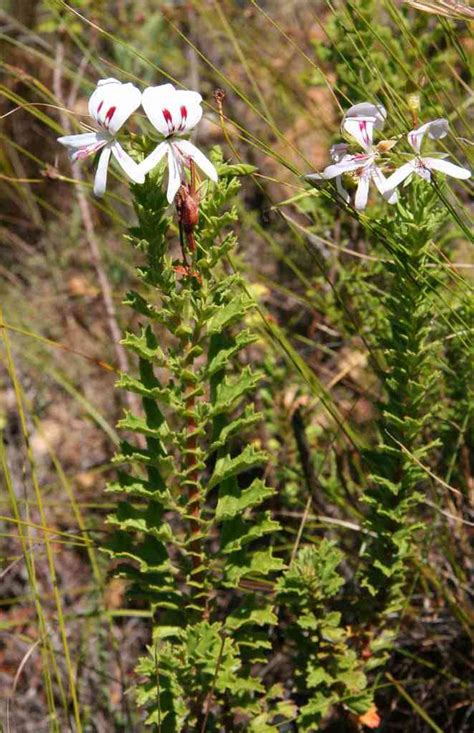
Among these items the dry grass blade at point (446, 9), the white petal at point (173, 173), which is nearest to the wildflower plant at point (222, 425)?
the white petal at point (173, 173)

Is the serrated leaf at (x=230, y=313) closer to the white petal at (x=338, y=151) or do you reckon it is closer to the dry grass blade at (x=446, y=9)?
the white petal at (x=338, y=151)

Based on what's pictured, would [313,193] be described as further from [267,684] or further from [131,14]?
[131,14]

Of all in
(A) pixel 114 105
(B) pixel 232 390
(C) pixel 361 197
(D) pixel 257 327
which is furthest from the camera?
(D) pixel 257 327

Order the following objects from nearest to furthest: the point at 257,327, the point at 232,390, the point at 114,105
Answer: the point at 114,105 → the point at 232,390 → the point at 257,327

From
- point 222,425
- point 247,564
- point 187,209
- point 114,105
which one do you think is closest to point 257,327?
point 222,425

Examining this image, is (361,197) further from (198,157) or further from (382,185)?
(198,157)

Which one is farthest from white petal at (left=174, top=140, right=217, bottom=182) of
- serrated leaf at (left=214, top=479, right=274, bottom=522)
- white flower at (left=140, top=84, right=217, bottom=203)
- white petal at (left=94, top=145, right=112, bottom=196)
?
serrated leaf at (left=214, top=479, right=274, bottom=522)
